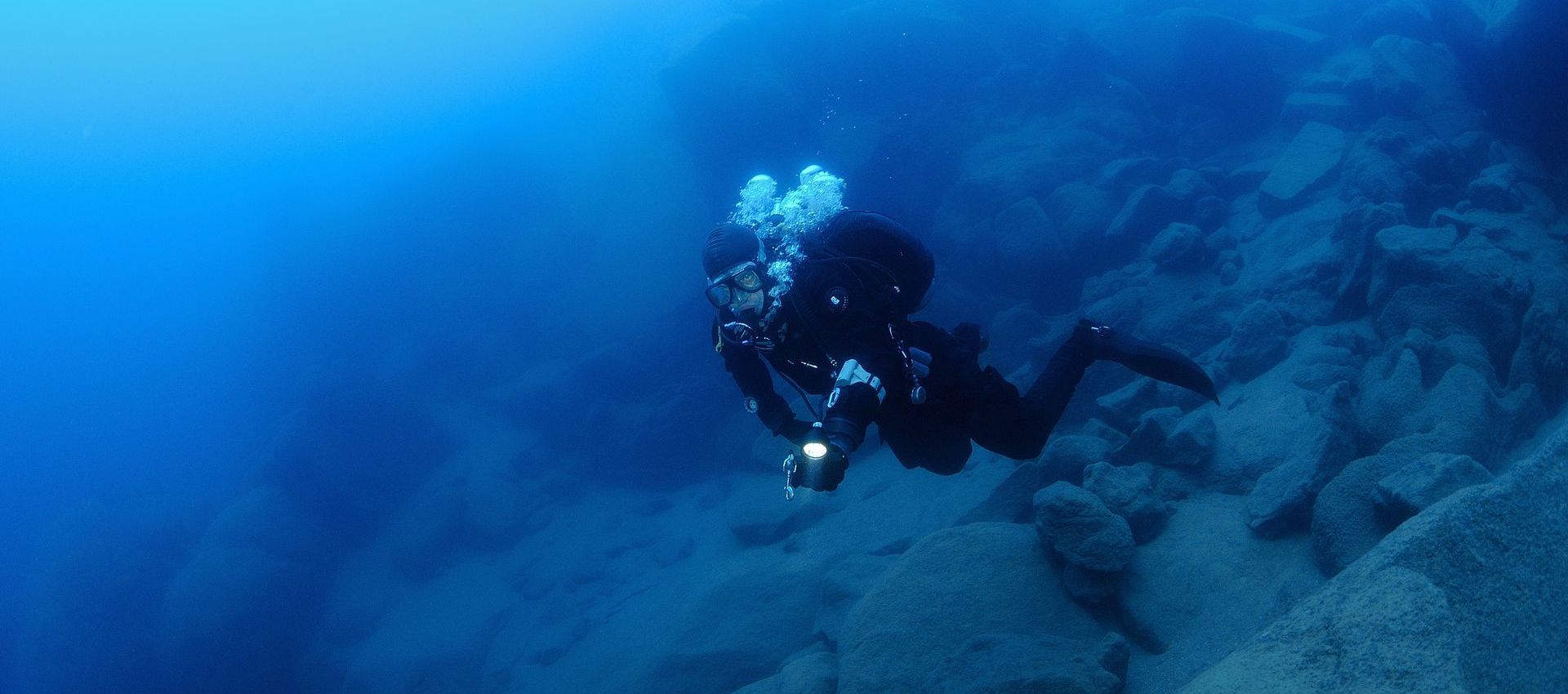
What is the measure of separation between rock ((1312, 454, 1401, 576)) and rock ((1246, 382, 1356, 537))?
0.38 m

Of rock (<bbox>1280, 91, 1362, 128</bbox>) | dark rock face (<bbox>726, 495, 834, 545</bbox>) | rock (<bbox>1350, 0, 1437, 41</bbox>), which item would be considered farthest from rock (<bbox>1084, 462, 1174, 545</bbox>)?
rock (<bbox>1350, 0, 1437, 41</bbox>)

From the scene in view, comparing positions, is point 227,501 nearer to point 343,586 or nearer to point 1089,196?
point 343,586

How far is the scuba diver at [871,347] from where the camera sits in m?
3.61

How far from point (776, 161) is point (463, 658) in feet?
47.7

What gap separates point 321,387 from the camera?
2447cm

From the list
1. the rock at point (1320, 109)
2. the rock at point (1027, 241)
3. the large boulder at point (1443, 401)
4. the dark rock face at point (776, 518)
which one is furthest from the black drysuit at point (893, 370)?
the rock at point (1320, 109)

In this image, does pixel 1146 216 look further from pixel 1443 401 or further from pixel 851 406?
pixel 851 406

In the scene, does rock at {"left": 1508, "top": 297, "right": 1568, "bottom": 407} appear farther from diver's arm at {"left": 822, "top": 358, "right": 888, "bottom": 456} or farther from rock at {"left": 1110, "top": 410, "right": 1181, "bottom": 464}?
diver's arm at {"left": 822, "top": 358, "right": 888, "bottom": 456}

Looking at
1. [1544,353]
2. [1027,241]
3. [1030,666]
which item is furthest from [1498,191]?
[1030,666]

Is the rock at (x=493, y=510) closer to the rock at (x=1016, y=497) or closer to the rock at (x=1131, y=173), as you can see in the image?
the rock at (x=1016, y=497)

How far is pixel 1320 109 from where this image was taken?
42.4ft

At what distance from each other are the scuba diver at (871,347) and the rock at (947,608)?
1125mm

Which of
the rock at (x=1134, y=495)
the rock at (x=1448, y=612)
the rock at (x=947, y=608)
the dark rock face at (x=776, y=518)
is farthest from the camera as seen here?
the dark rock face at (x=776, y=518)

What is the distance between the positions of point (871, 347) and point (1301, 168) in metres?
11.4
